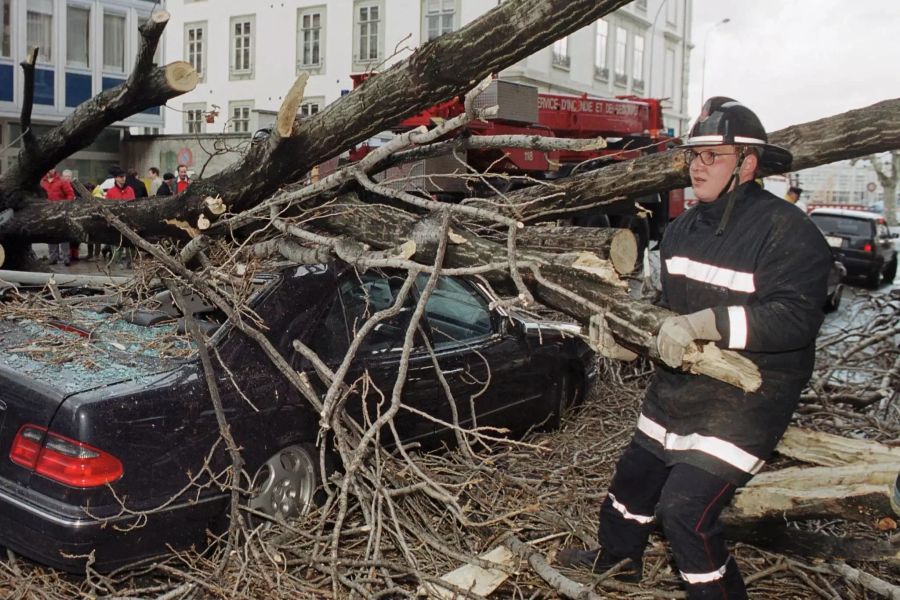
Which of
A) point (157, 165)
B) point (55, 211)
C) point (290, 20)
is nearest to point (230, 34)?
point (290, 20)

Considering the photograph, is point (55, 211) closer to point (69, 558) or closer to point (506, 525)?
point (69, 558)

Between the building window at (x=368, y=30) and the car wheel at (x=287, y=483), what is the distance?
28342 millimetres

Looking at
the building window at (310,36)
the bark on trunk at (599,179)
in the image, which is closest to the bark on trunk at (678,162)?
the bark on trunk at (599,179)

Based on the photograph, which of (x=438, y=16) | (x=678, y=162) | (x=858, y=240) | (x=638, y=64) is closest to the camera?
(x=678, y=162)

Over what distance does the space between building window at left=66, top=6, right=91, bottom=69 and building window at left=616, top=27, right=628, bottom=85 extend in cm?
1923

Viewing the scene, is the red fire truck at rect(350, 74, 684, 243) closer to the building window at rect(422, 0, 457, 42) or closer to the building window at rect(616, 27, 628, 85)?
the building window at rect(422, 0, 457, 42)

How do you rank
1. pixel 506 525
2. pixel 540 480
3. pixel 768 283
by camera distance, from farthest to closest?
pixel 540 480 → pixel 506 525 → pixel 768 283

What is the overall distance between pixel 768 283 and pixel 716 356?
30 cm

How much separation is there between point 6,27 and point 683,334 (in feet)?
83.0

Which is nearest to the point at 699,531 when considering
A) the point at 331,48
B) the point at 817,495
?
the point at 817,495

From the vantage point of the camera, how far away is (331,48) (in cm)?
3175

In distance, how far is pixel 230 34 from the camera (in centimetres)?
3409

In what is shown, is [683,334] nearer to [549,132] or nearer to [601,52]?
[549,132]

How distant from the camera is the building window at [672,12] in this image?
3934 cm
